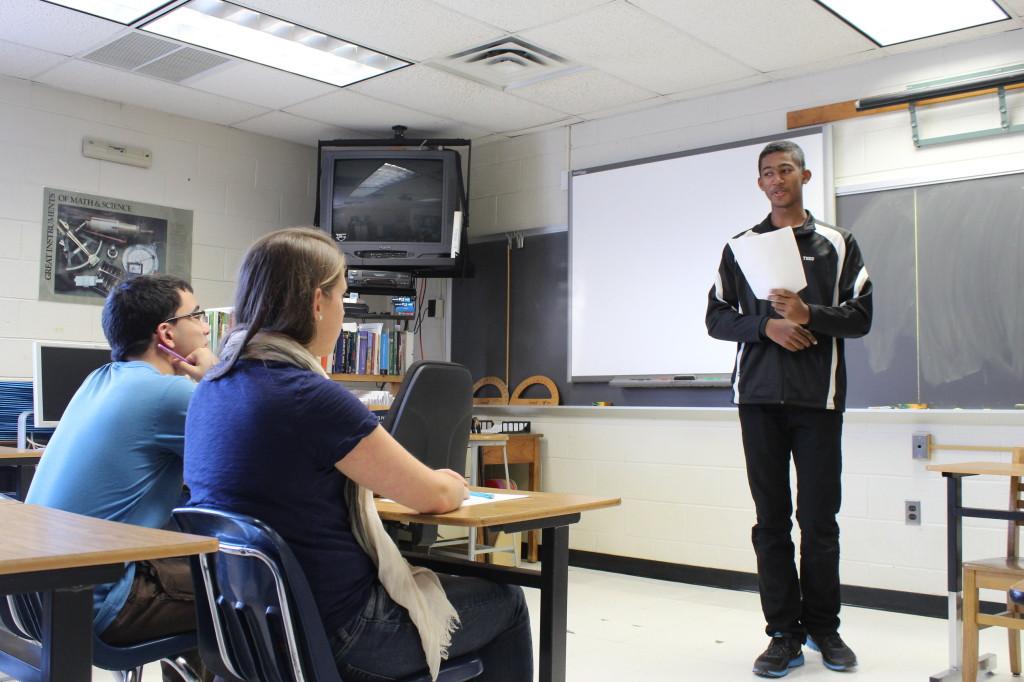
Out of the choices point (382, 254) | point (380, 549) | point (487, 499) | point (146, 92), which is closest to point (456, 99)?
point (382, 254)

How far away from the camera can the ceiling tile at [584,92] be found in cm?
475

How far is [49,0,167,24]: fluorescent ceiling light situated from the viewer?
3.88 metres

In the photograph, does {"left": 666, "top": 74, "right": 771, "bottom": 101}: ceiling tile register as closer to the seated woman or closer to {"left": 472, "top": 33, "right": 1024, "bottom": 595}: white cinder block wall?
{"left": 472, "top": 33, "right": 1024, "bottom": 595}: white cinder block wall

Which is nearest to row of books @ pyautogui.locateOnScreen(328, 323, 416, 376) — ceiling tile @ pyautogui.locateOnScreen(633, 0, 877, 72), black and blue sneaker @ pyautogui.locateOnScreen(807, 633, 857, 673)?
ceiling tile @ pyautogui.locateOnScreen(633, 0, 877, 72)

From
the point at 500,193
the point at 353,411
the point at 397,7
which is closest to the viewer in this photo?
the point at 353,411

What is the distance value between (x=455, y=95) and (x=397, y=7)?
1122 mm

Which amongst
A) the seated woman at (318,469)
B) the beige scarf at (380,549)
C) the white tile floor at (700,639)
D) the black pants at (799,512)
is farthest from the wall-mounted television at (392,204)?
the beige scarf at (380,549)

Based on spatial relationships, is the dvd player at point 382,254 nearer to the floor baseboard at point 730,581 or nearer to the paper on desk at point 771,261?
the floor baseboard at point 730,581

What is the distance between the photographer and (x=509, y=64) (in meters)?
4.57

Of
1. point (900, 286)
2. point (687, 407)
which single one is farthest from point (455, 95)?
point (900, 286)

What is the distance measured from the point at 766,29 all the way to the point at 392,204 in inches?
91.9

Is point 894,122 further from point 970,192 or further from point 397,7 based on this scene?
point 397,7

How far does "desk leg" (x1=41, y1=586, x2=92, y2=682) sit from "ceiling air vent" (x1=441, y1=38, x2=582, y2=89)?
11.9ft

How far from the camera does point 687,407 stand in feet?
16.0
